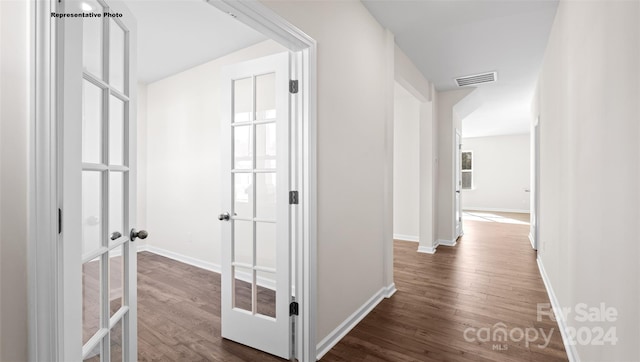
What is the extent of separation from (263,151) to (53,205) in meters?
1.36

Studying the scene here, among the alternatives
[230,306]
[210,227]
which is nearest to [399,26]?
[230,306]

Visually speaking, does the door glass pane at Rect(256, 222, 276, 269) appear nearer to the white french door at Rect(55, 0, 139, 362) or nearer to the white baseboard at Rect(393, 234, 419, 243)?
the white french door at Rect(55, 0, 139, 362)

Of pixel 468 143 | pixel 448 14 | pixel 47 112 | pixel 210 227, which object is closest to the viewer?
pixel 47 112

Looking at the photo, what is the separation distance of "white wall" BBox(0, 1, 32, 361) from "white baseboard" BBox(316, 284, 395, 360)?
1622 millimetres

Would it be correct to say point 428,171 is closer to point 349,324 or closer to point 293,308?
point 349,324

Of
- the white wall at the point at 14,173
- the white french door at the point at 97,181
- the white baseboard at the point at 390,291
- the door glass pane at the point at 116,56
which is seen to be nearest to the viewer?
the white wall at the point at 14,173

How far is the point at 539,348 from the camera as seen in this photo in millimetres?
2156

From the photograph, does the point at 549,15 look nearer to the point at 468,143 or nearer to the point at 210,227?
the point at 210,227

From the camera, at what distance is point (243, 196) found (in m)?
2.23

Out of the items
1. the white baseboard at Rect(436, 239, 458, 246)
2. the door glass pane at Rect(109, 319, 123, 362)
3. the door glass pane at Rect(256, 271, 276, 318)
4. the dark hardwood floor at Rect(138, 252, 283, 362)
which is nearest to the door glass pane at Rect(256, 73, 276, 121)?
the door glass pane at Rect(256, 271, 276, 318)

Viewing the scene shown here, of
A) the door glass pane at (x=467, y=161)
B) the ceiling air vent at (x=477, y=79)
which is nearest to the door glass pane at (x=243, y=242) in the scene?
the ceiling air vent at (x=477, y=79)

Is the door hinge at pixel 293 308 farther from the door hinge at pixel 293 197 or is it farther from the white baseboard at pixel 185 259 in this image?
the white baseboard at pixel 185 259

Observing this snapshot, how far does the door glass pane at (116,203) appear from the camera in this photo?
51.9 inches

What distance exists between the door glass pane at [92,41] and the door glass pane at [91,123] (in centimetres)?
7
